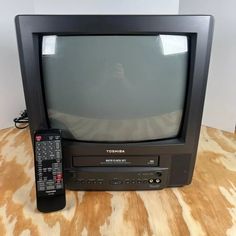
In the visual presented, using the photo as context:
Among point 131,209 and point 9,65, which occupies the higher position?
point 9,65

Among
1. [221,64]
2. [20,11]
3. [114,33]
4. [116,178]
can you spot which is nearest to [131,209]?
[116,178]

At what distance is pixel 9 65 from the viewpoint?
43.9 inches

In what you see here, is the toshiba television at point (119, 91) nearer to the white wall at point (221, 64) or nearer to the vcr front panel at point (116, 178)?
the vcr front panel at point (116, 178)

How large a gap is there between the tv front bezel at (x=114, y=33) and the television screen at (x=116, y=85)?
2 centimetres

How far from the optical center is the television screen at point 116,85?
2.02ft

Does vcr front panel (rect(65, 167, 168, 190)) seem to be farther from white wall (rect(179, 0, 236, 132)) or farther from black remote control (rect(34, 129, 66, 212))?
white wall (rect(179, 0, 236, 132))

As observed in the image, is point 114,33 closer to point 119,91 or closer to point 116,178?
point 119,91

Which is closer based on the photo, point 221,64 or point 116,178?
point 116,178

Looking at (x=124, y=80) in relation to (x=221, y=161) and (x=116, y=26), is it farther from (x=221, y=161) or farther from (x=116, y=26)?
(x=221, y=161)

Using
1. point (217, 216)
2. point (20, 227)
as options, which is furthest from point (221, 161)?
point (20, 227)

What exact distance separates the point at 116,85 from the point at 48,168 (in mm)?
280

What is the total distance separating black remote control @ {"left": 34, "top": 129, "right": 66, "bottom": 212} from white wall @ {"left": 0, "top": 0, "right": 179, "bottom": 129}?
59 centimetres

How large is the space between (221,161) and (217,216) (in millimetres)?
285

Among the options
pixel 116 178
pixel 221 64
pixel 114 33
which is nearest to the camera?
pixel 114 33
